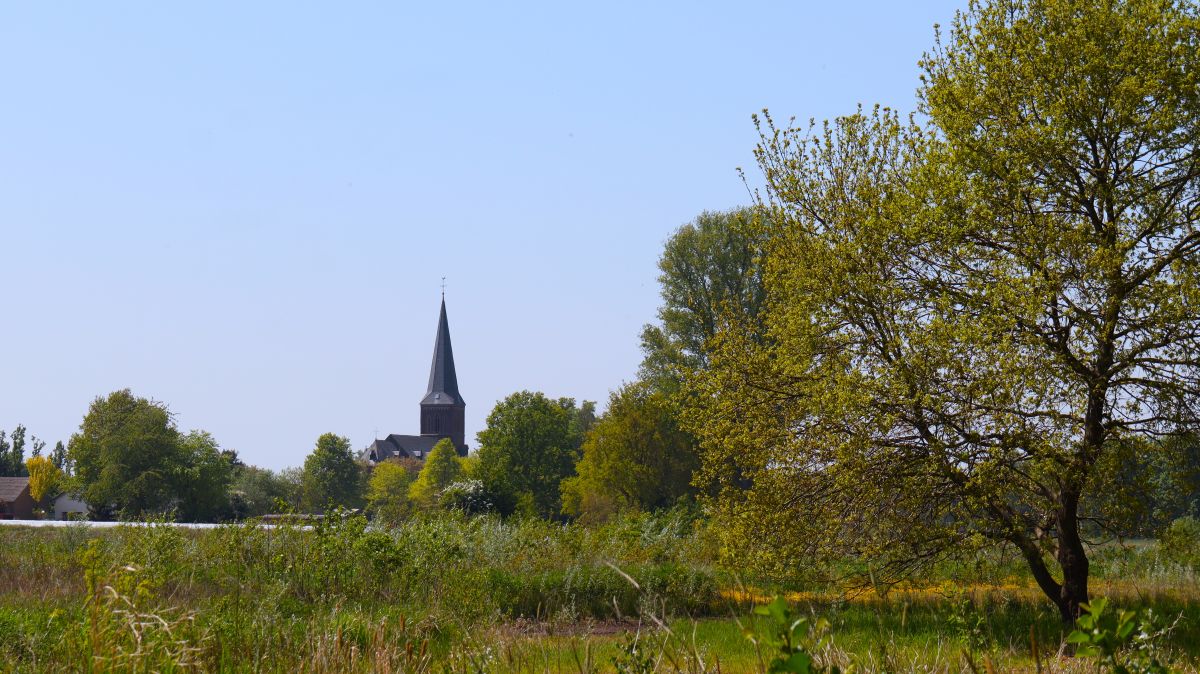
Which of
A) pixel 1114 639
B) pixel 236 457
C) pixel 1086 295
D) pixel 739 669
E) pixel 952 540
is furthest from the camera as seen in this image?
pixel 236 457

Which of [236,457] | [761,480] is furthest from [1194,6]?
[236,457]

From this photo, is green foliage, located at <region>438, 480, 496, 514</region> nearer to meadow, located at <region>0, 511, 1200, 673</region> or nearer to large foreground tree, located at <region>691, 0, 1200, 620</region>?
meadow, located at <region>0, 511, 1200, 673</region>

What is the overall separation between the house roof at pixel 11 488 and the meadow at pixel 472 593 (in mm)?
58909

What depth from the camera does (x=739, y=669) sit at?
987 centimetres

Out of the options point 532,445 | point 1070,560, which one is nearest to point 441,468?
point 532,445

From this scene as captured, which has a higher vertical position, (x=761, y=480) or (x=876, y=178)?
(x=876, y=178)

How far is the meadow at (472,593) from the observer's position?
287 inches

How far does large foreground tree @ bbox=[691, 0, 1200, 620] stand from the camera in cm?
1173

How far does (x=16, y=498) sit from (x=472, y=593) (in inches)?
2786

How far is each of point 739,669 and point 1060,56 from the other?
7.86 meters

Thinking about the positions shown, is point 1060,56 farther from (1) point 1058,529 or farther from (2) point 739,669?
(2) point 739,669

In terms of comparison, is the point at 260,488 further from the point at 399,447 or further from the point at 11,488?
the point at 399,447

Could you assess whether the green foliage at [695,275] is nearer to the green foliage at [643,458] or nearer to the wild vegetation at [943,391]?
the green foliage at [643,458]

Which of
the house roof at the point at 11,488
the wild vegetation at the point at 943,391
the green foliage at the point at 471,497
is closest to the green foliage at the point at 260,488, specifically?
the house roof at the point at 11,488
